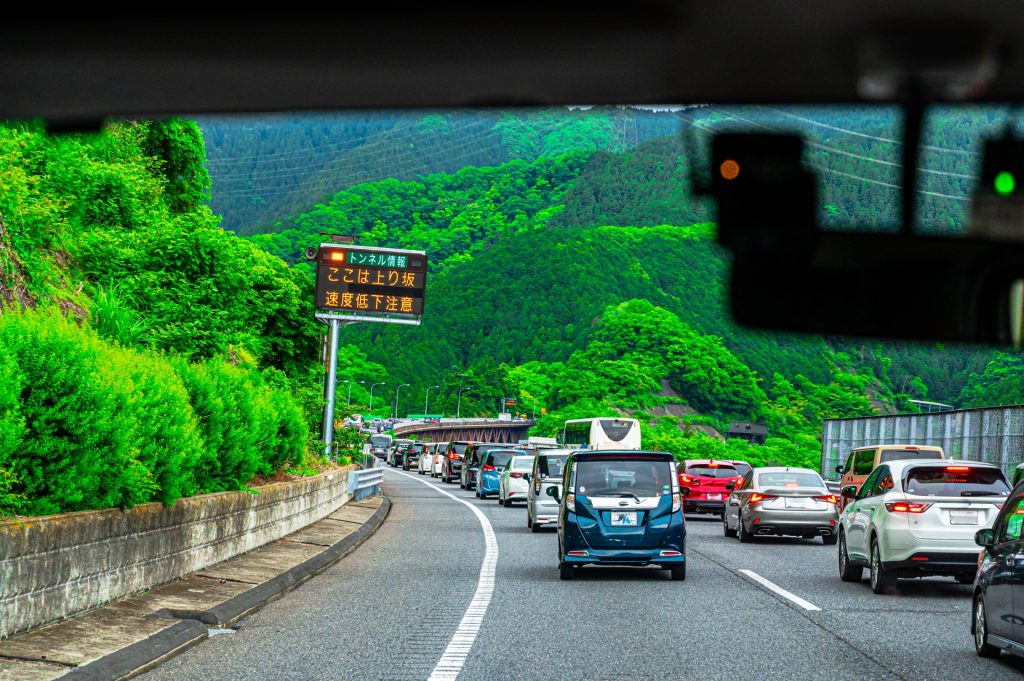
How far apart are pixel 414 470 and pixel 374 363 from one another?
282ft

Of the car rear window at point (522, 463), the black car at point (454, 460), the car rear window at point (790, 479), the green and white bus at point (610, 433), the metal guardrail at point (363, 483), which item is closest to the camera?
the car rear window at point (790, 479)

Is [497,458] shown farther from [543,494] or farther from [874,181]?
[874,181]

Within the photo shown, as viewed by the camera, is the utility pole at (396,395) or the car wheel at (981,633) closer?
the car wheel at (981,633)

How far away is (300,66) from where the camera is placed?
4.34 m

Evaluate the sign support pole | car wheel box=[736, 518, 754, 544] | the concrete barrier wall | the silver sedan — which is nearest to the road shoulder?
the concrete barrier wall

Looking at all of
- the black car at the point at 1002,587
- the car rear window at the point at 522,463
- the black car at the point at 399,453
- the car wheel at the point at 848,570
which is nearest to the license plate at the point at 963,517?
the car wheel at the point at 848,570

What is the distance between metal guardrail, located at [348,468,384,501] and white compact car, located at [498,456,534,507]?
4.38 meters

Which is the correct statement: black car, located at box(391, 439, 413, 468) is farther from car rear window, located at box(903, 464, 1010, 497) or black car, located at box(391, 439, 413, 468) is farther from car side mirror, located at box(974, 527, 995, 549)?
car side mirror, located at box(974, 527, 995, 549)

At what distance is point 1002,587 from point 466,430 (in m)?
151

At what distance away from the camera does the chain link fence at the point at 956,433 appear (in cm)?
3562

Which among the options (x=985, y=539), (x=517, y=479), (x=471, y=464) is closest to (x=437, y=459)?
(x=471, y=464)

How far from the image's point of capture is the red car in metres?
35.7

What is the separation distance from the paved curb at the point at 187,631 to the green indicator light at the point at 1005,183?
7510 millimetres

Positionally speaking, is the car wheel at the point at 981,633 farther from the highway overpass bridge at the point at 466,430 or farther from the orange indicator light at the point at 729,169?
the highway overpass bridge at the point at 466,430
